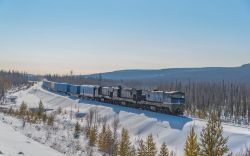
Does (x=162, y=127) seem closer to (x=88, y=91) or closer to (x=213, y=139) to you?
(x=213, y=139)

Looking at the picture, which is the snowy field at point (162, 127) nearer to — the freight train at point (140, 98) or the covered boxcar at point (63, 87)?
the freight train at point (140, 98)

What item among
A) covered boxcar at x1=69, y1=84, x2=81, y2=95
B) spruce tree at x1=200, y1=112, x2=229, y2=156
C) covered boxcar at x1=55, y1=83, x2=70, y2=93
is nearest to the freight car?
covered boxcar at x1=69, y1=84, x2=81, y2=95

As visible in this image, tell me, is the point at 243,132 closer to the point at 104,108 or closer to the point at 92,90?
the point at 104,108

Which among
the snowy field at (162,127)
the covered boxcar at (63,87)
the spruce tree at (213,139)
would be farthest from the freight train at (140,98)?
the spruce tree at (213,139)

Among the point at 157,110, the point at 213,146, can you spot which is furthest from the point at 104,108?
the point at 213,146

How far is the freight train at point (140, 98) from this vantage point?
59531mm

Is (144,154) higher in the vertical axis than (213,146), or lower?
lower

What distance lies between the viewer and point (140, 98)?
228 ft

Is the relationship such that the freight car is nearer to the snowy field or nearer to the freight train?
the freight train

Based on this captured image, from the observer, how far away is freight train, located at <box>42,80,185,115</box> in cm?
5953

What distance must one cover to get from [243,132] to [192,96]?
6892 centimetres

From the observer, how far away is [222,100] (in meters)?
111

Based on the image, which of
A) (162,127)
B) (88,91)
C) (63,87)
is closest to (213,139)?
(162,127)

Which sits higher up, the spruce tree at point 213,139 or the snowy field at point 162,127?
the spruce tree at point 213,139
